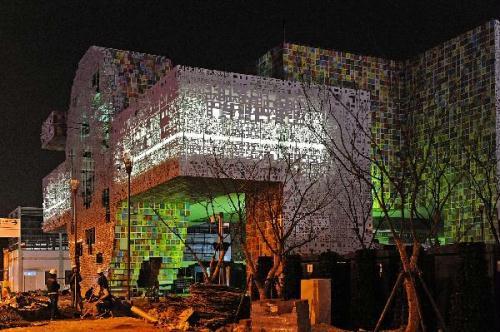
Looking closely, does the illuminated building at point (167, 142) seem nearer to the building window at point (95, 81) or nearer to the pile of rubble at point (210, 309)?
the building window at point (95, 81)

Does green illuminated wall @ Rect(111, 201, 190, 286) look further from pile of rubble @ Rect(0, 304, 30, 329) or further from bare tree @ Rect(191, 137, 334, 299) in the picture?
pile of rubble @ Rect(0, 304, 30, 329)

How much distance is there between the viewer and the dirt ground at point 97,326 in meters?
18.5

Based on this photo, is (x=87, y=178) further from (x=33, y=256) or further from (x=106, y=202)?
(x=33, y=256)

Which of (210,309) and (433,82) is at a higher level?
(433,82)

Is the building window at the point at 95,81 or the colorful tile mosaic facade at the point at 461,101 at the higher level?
the building window at the point at 95,81

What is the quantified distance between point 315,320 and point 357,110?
1122 cm

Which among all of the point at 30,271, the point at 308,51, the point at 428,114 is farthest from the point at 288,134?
the point at 30,271

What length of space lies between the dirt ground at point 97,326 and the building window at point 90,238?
43.3 feet

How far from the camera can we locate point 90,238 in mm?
35188

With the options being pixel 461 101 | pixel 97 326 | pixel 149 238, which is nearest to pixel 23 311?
pixel 97 326

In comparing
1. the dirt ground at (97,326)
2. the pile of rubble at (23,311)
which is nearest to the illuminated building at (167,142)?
the dirt ground at (97,326)

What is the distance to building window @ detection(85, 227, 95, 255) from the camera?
113 feet

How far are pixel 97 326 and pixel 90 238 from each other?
1648 centimetres

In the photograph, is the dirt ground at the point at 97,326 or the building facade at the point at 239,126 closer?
the dirt ground at the point at 97,326
